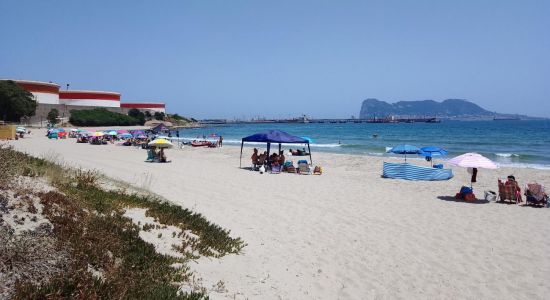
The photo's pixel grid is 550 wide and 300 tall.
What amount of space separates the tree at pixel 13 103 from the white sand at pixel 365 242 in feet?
174

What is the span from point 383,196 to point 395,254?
5729 millimetres

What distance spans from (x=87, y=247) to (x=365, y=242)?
4.85m

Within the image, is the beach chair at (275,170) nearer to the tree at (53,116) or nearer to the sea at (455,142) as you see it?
the sea at (455,142)

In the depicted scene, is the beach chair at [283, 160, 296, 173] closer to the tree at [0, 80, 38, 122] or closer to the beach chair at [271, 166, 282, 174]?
the beach chair at [271, 166, 282, 174]

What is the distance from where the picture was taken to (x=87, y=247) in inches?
173

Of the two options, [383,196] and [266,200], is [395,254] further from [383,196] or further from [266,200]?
[383,196]

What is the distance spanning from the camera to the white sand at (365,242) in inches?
215

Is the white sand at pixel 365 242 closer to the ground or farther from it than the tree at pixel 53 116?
closer to the ground

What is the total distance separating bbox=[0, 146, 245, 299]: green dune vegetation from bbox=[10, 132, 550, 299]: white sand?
49cm

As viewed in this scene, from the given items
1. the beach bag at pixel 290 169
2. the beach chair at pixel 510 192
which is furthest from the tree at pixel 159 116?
the beach chair at pixel 510 192

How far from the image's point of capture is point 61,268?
13.0 feet

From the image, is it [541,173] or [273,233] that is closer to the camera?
[273,233]

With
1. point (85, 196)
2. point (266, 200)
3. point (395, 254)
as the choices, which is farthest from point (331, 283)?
point (266, 200)

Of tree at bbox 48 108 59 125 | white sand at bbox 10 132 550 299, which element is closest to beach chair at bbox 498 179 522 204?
white sand at bbox 10 132 550 299
